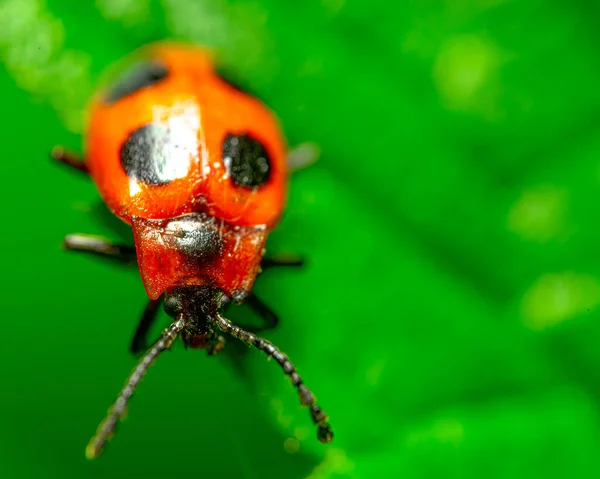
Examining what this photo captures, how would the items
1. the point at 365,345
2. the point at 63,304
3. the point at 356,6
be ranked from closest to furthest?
the point at 365,345
the point at 356,6
the point at 63,304

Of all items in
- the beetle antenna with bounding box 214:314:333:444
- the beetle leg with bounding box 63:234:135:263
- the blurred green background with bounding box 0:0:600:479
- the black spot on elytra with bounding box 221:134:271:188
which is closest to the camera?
the beetle antenna with bounding box 214:314:333:444

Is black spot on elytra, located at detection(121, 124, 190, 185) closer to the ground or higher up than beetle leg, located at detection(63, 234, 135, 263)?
higher up

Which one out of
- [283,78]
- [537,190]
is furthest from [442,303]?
[283,78]

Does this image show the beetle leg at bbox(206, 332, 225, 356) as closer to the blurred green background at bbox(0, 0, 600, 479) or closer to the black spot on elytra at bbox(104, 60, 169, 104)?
the blurred green background at bbox(0, 0, 600, 479)

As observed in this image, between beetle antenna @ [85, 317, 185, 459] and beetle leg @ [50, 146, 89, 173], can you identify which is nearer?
beetle antenna @ [85, 317, 185, 459]

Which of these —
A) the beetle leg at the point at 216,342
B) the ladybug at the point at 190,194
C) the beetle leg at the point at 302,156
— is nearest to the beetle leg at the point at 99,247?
the ladybug at the point at 190,194

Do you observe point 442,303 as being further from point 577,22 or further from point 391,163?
point 577,22

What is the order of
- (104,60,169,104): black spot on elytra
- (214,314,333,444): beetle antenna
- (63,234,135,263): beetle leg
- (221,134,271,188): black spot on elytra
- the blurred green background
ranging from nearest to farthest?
1. (214,314,333,444): beetle antenna
2. the blurred green background
3. (221,134,271,188): black spot on elytra
4. (104,60,169,104): black spot on elytra
5. (63,234,135,263): beetle leg

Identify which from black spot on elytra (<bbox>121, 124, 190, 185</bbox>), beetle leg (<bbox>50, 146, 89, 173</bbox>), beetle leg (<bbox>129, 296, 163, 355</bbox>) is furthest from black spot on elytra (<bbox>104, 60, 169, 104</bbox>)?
beetle leg (<bbox>129, 296, 163, 355</bbox>)

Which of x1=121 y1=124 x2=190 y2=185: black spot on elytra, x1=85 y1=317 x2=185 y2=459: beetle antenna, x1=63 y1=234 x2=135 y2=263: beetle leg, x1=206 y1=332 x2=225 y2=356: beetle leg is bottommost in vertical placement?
x1=85 y1=317 x2=185 y2=459: beetle antenna
